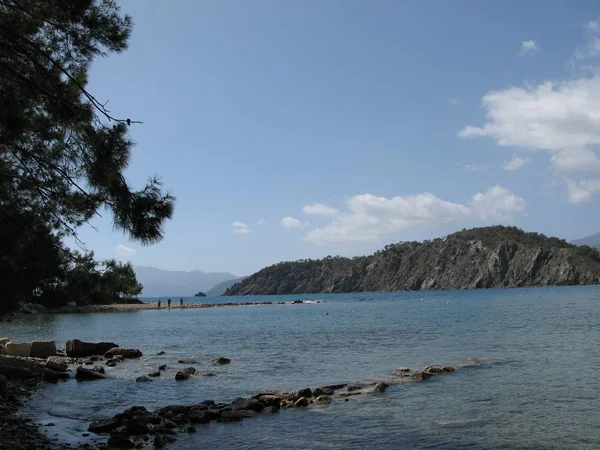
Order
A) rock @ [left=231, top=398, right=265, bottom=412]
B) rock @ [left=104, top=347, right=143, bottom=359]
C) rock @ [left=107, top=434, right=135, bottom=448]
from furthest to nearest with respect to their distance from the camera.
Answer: rock @ [left=104, top=347, right=143, bottom=359]
rock @ [left=231, top=398, right=265, bottom=412]
rock @ [left=107, top=434, right=135, bottom=448]

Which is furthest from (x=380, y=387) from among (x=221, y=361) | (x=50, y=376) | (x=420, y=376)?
(x=50, y=376)

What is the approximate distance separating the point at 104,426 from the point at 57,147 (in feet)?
23.8

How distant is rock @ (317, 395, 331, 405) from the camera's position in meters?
17.5

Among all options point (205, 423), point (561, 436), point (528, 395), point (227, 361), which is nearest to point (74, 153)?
point (205, 423)

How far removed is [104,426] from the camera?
46.4 feet

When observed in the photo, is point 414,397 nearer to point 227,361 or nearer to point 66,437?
point 66,437

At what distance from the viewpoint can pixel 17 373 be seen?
21984 millimetres

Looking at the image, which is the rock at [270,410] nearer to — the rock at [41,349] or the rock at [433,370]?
the rock at [433,370]

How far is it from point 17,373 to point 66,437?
10.3 meters

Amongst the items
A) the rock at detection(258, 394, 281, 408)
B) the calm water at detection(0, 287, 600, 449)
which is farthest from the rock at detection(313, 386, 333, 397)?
the rock at detection(258, 394, 281, 408)

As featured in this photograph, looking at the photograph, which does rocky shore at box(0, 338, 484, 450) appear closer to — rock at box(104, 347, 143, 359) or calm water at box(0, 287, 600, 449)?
calm water at box(0, 287, 600, 449)

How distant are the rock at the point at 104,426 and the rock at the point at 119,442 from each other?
4.39 feet

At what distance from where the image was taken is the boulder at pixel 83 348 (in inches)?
1249

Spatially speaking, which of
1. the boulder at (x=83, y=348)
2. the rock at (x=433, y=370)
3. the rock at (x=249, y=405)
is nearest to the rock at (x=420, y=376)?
the rock at (x=433, y=370)
